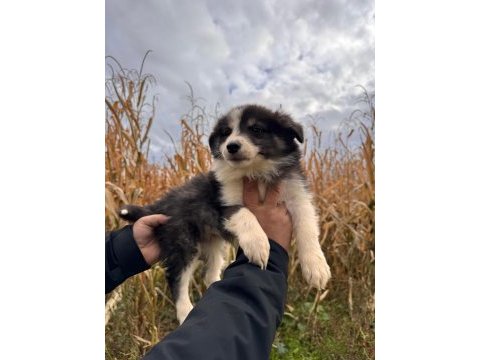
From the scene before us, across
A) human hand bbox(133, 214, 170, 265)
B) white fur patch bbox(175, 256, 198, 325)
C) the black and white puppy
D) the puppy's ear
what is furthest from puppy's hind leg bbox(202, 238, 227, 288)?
the puppy's ear

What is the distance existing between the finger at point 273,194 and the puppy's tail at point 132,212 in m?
0.62

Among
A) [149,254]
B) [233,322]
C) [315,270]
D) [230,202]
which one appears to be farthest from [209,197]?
[233,322]

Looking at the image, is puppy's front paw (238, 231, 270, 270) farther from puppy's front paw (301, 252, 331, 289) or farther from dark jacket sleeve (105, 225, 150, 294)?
dark jacket sleeve (105, 225, 150, 294)

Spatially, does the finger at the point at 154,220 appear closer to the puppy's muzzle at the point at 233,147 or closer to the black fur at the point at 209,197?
the black fur at the point at 209,197

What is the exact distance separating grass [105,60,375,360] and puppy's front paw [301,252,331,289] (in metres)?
0.28

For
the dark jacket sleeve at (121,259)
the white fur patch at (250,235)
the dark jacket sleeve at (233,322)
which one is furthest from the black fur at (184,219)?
the dark jacket sleeve at (233,322)

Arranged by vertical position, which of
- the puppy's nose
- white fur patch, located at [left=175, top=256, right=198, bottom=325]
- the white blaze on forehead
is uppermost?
the white blaze on forehead

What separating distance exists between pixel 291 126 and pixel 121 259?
3.22ft

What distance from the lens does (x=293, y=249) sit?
203cm

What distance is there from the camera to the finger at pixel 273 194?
5.86ft

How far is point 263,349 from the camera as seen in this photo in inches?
42.6

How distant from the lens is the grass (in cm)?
176
